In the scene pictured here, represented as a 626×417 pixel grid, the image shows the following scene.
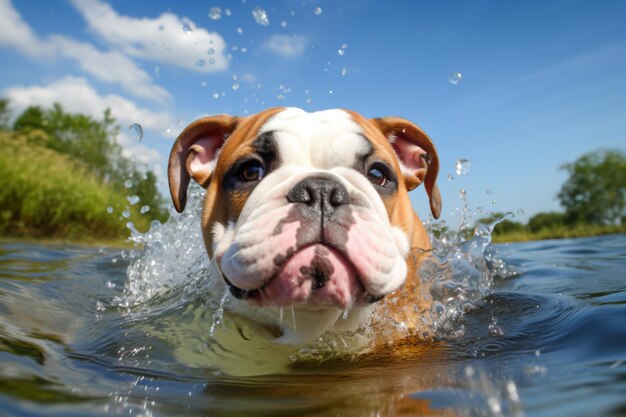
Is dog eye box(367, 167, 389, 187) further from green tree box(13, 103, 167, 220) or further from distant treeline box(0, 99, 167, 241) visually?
green tree box(13, 103, 167, 220)

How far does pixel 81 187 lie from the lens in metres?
12.9

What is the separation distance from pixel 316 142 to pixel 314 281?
1.03m

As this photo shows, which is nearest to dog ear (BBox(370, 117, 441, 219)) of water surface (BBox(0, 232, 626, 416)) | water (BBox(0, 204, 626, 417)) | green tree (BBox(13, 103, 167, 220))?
water (BBox(0, 204, 626, 417))

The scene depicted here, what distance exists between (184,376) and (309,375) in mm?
550

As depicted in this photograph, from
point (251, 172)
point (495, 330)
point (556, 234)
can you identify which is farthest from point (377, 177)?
point (556, 234)

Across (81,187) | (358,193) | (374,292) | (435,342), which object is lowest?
(435,342)

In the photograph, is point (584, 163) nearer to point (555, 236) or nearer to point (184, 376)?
point (555, 236)

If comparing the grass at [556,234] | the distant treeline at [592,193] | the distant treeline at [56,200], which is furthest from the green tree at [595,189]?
the distant treeline at [56,200]

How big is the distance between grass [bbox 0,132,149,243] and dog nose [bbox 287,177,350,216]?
11055 mm

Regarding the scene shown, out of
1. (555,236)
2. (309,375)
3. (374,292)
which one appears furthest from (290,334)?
(555,236)

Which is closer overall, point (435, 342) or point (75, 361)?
point (75, 361)

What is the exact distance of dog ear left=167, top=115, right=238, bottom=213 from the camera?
11.3ft

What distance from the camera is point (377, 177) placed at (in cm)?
295

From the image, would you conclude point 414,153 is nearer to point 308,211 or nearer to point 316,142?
point 316,142
